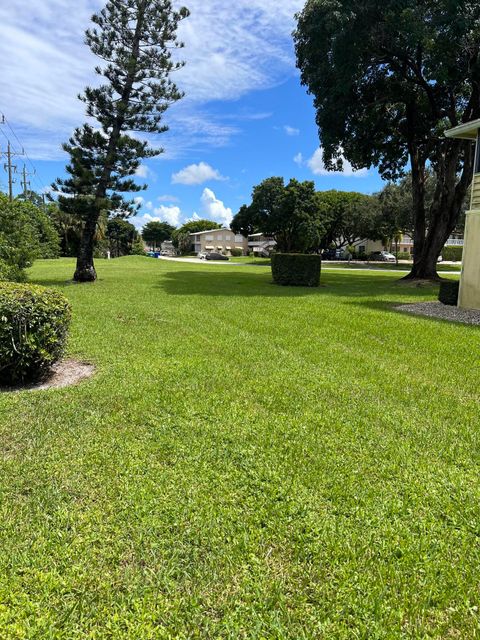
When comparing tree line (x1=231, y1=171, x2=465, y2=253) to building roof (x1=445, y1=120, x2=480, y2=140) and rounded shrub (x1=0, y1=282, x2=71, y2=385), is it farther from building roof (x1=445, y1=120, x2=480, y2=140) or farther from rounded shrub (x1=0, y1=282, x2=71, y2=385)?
rounded shrub (x1=0, y1=282, x2=71, y2=385)

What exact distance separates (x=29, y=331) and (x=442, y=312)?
29.2ft

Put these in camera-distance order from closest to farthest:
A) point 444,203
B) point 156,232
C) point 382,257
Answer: point 444,203 → point 382,257 → point 156,232

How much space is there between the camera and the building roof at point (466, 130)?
9.96 meters

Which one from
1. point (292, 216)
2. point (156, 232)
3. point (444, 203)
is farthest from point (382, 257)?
point (156, 232)

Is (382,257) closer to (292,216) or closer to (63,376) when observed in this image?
(292,216)

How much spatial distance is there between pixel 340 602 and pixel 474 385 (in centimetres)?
361

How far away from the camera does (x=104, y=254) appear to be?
2227 inches

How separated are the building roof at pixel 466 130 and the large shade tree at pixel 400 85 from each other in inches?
160

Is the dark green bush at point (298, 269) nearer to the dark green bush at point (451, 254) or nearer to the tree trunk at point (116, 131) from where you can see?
the tree trunk at point (116, 131)

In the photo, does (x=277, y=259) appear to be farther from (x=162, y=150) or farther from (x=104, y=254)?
(x=104, y=254)

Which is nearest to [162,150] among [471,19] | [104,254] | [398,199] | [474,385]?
[471,19]

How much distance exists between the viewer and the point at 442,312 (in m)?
9.94

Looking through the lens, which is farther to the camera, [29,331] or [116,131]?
[116,131]

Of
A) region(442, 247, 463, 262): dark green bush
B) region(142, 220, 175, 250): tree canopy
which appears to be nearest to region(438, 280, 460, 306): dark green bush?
region(442, 247, 463, 262): dark green bush
